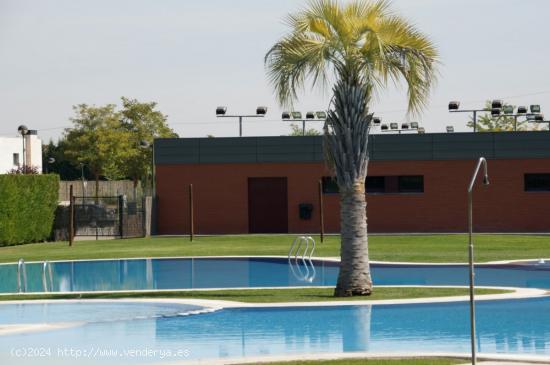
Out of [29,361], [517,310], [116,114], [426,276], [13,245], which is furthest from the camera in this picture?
[116,114]

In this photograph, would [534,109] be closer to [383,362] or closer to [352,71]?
[352,71]

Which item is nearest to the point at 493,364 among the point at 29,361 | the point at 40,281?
the point at 29,361

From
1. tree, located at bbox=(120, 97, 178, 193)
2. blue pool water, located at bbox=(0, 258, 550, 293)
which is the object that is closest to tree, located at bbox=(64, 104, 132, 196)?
tree, located at bbox=(120, 97, 178, 193)

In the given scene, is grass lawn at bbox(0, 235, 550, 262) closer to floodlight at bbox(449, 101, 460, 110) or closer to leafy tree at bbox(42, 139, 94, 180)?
floodlight at bbox(449, 101, 460, 110)

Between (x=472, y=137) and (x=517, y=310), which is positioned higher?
(x=472, y=137)

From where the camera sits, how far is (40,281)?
29.1m

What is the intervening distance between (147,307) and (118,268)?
11019mm

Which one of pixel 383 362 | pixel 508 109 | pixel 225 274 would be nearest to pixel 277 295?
pixel 225 274

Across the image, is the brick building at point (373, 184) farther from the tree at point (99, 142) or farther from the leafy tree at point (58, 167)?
the leafy tree at point (58, 167)

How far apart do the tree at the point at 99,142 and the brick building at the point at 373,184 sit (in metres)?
28.7

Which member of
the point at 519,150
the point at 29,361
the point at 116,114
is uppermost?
the point at 116,114

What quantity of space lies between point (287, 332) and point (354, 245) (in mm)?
4573

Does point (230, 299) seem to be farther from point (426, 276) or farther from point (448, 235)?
point (448, 235)

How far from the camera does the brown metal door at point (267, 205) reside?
159 ft
